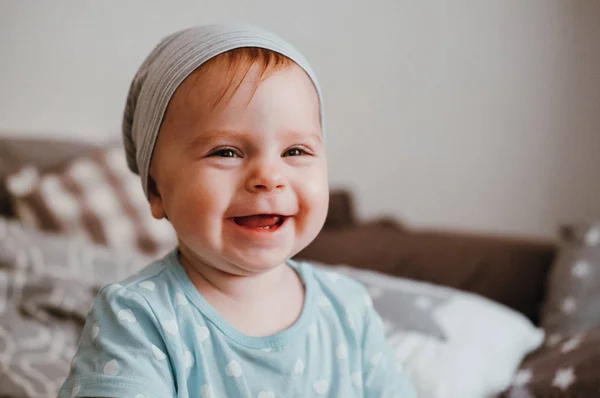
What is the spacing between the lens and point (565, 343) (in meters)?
1.22

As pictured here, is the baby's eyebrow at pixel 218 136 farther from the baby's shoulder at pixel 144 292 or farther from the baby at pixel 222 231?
the baby's shoulder at pixel 144 292

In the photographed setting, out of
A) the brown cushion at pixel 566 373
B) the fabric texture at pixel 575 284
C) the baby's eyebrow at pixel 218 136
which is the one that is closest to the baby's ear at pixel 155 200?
the baby's eyebrow at pixel 218 136

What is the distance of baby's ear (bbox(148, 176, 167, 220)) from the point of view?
84 cm

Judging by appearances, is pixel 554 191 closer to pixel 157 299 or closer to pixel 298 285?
pixel 298 285

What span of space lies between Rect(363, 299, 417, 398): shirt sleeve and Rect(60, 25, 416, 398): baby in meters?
0.04

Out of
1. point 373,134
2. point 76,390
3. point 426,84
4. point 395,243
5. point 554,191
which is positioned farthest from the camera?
point 373,134

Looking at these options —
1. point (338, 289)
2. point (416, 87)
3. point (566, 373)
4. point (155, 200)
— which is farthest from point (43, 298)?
point (416, 87)

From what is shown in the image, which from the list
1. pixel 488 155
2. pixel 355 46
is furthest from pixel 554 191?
pixel 355 46

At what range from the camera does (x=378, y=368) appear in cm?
91

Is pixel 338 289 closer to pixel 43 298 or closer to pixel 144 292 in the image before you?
pixel 144 292

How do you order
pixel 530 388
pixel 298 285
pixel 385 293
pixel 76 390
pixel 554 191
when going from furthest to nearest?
pixel 554 191 → pixel 385 293 → pixel 530 388 → pixel 298 285 → pixel 76 390

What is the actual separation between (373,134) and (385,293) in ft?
3.73

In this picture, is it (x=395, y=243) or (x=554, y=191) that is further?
(x=554, y=191)

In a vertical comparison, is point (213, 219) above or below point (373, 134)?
above
